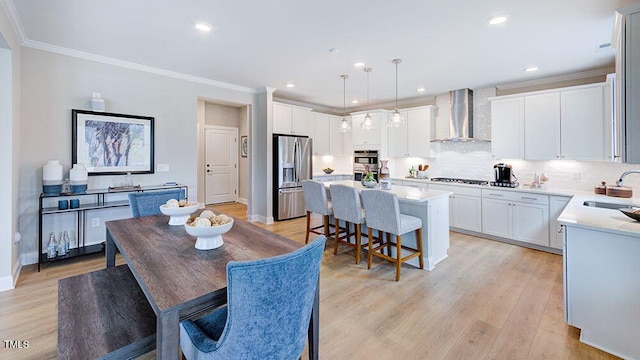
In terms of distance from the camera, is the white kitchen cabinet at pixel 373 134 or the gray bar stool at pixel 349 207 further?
the white kitchen cabinet at pixel 373 134

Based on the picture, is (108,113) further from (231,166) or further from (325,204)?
(231,166)

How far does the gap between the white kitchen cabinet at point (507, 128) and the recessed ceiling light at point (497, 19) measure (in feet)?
7.18

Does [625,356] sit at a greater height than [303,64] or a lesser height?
lesser

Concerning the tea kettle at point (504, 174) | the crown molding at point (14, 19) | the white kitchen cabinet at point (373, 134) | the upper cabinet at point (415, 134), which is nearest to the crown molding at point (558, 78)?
the upper cabinet at point (415, 134)

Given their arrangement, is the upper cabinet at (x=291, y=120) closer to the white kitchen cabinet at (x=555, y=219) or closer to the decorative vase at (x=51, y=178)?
the decorative vase at (x=51, y=178)

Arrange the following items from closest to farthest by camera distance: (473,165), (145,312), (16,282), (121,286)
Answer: (145,312) < (121,286) < (16,282) < (473,165)

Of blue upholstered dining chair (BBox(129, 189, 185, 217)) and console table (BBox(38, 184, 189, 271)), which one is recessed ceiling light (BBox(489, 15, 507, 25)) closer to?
Result: blue upholstered dining chair (BBox(129, 189, 185, 217))

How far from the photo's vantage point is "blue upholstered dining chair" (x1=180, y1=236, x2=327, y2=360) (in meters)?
0.99

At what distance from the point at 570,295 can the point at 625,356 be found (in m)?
0.41

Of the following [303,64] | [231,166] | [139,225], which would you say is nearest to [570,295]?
[139,225]

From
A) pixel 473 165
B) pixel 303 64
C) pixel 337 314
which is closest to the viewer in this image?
pixel 337 314

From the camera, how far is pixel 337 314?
2324mm

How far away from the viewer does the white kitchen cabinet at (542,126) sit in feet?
13.1

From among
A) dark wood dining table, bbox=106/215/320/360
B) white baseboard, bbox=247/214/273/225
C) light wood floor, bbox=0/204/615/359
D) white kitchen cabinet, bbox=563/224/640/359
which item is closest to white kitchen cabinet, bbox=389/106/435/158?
light wood floor, bbox=0/204/615/359
